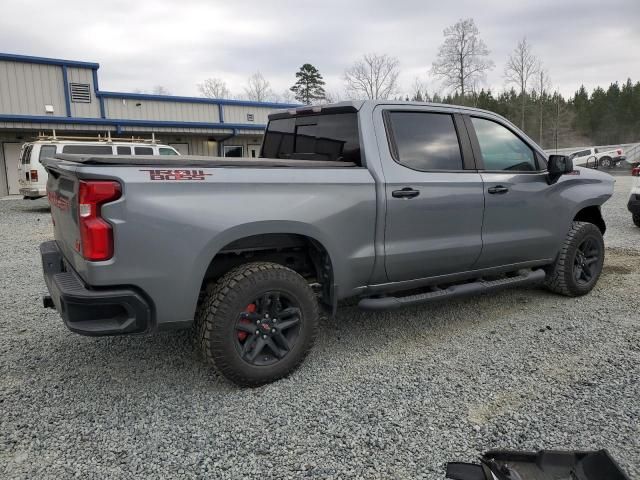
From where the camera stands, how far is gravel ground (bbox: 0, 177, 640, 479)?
2.43 meters

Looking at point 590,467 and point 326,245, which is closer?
point 590,467

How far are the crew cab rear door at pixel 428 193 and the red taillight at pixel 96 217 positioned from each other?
1.84 m

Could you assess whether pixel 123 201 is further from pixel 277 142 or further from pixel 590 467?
pixel 590 467

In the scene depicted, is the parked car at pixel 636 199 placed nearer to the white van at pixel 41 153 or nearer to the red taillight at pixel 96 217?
the red taillight at pixel 96 217

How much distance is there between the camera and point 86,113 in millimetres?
20453

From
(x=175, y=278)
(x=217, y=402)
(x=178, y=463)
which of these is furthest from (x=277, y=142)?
(x=178, y=463)

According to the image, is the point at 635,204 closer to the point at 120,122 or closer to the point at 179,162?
the point at 179,162

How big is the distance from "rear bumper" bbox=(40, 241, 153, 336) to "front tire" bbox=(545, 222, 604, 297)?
3948 mm

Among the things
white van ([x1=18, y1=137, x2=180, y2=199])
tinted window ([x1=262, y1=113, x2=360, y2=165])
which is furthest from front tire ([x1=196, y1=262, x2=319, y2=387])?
white van ([x1=18, y1=137, x2=180, y2=199])

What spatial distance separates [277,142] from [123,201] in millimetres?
2263

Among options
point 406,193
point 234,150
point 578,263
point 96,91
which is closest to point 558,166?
point 578,263

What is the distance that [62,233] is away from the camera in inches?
129

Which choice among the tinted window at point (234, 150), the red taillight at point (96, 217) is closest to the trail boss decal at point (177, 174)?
the red taillight at point (96, 217)

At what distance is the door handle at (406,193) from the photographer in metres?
3.50
